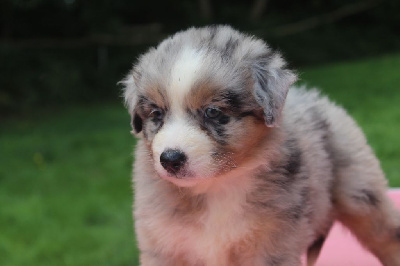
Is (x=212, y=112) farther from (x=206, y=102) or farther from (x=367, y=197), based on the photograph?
(x=367, y=197)

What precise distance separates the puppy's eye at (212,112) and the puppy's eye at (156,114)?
0.67 ft

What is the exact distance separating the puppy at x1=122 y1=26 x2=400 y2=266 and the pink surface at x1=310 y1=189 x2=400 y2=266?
864 millimetres

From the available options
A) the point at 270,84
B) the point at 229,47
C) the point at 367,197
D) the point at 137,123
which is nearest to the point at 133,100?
the point at 137,123

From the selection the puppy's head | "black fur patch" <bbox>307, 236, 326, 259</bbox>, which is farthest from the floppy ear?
"black fur patch" <bbox>307, 236, 326, 259</bbox>

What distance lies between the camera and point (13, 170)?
8422 mm

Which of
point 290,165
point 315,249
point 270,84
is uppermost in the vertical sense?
point 270,84

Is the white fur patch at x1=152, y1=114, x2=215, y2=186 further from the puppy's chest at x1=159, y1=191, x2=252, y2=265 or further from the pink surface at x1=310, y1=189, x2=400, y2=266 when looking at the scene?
the pink surface at x1=310, y1=189, x2=400, y2=266

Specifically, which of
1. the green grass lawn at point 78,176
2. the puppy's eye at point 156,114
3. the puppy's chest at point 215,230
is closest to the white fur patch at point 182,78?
the puppy's eye at point 156,114

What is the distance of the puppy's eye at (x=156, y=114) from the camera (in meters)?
2.87

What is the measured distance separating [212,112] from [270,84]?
29cm

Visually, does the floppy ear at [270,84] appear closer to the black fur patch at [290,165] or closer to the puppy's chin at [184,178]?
the black fur patch at [290,165]

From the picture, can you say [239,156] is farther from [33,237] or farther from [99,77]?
[99,77]

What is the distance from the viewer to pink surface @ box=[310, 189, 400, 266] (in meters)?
4.08

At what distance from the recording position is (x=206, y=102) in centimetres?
277
